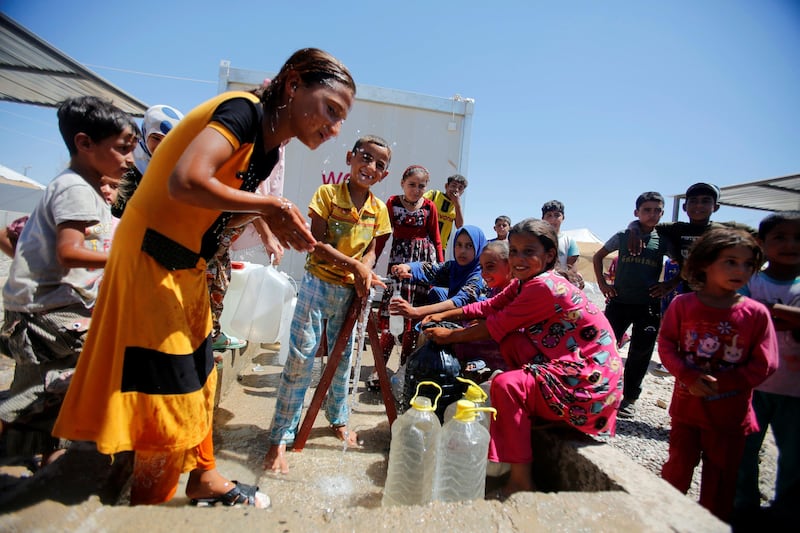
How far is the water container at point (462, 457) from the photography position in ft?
6.11

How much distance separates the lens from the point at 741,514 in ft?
3.18

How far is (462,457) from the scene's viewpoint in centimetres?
191

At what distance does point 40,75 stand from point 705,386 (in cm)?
868

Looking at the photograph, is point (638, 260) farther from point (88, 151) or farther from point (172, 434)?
point (88, 151)

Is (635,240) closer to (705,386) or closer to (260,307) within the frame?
(705,386)

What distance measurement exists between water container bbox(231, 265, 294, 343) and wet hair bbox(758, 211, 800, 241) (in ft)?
11.6

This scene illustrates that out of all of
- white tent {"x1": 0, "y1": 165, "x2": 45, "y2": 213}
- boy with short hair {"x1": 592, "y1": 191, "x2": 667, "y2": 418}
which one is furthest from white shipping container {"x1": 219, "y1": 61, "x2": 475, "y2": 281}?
white tent {"x1": 0, "y1": 165, "x2": 45, "y2": 213}

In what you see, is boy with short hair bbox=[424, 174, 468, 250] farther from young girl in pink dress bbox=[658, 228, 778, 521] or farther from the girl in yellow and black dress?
the girl in yellow and black dress

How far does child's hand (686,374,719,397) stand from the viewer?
6.15 feet

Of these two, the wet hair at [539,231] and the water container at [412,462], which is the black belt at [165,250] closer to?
the water container at [412,462]

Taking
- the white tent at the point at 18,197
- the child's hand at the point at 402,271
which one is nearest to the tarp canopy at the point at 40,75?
the child's hand at the point at 402,271

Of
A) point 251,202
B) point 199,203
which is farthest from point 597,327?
point 199,203

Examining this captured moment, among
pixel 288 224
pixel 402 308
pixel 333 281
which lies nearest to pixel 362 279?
pixel 333 281

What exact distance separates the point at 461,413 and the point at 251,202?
1.34m
